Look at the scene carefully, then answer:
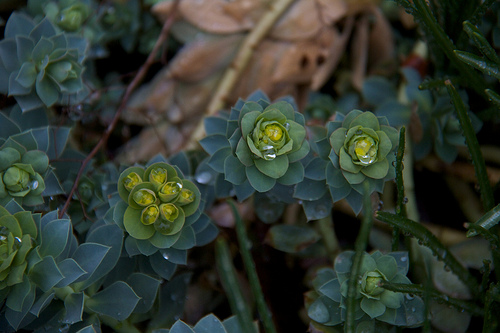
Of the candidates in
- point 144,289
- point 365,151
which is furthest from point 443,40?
point 144,289

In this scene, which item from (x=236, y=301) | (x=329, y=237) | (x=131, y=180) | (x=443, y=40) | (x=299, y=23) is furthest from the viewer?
(x=299, y=23)

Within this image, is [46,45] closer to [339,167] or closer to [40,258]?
[40,258]

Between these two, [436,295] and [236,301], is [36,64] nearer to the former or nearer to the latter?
[236,301]

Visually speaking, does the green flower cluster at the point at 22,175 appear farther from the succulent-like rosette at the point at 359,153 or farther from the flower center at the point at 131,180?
the succulent-like rosette at the point at 359,153

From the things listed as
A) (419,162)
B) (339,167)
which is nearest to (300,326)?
(339,167)

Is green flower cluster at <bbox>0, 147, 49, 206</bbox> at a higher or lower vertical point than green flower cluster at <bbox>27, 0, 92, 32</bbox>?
lower

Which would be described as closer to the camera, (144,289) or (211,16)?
(144,289)

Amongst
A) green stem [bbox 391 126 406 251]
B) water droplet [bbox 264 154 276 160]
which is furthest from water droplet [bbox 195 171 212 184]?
green stem [bbox 391 126 406 251]

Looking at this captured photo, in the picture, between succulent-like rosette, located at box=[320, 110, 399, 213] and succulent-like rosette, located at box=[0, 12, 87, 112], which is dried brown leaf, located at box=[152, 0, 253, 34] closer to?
succulent-like rosette, located at box=[0, 12, 87, 112]
